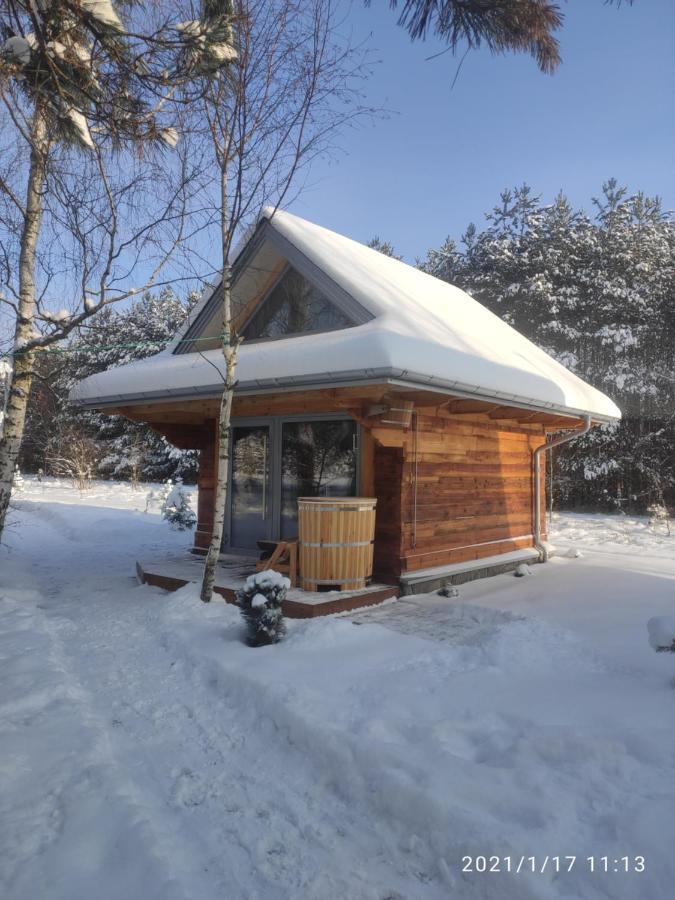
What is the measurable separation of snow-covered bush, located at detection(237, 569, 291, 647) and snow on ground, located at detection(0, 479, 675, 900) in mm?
140

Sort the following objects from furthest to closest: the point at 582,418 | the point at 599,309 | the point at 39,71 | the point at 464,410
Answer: the point at 599,309, the point at 582,418, the point at 464,410, the point at 39,71

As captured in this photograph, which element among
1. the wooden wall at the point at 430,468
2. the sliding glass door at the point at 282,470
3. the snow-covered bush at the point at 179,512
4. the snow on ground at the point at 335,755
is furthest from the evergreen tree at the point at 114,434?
the snow on ground at the point at 335,755

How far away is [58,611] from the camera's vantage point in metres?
6.62

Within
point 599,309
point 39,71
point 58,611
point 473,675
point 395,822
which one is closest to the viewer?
point 395,822

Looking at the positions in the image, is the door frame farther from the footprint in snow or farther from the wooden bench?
the footprint in snow

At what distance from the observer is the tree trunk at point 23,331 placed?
6.67 m

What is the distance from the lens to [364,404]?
6.46 m

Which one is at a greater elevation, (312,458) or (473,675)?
(312,458)

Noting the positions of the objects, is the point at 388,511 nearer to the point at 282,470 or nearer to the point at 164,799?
the point at 282,470

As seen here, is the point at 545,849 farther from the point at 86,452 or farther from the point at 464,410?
the point at 86,452

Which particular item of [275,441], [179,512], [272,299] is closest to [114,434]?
[179,512]

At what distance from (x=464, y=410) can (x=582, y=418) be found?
100 inches

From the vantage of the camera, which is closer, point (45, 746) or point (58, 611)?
point (45, 746)

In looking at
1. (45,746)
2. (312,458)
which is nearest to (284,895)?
(45,746)
